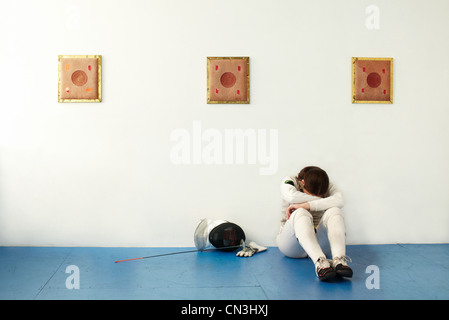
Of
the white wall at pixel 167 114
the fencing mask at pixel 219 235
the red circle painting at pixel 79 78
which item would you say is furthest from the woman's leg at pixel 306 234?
the red circle painting at pixel 79 78

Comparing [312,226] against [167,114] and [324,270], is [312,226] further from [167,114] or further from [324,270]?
[167,114]

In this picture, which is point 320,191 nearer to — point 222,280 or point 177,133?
point 222,280

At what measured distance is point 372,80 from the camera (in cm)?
376

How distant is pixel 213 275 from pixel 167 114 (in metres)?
1.61

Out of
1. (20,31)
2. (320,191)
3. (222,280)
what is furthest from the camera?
(20,31)

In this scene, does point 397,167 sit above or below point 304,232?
above

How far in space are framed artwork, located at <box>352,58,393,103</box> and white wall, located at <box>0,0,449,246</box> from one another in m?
0.07

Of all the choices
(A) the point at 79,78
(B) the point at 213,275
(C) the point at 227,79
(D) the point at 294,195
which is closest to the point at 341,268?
(D) the point at 294,195

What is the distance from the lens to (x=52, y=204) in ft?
12.1

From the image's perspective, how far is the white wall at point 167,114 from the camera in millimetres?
3674
